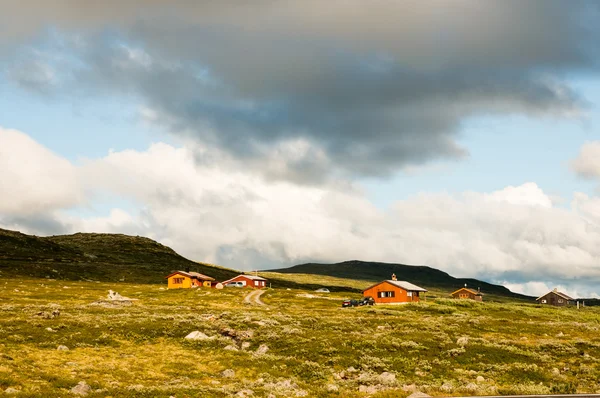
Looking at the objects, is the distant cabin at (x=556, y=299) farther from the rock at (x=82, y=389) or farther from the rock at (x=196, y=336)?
the rock at (x=82, y=389)

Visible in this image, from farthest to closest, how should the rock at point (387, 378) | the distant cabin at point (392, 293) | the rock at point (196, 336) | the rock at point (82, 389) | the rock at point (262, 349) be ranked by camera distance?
the distant cabin at point (392, 293), the rock at point (196, 336), the rock at point (262, 349), the rock at point (387, 378), the rock at point (82, 389)

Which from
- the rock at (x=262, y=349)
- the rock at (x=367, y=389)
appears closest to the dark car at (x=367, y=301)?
the rock at (x=262, y=349)

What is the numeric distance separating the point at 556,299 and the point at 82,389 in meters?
192

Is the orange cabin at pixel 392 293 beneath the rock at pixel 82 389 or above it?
above

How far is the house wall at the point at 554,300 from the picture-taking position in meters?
183

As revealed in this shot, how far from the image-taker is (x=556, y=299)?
606 ft

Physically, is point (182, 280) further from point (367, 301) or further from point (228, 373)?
point (228, 373)

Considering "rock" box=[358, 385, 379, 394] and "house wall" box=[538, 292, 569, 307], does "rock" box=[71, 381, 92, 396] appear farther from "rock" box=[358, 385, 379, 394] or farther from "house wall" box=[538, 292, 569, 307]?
"house wall" box=[538, 292, 569, 307]

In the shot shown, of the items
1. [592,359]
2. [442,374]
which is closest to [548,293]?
[592,359]

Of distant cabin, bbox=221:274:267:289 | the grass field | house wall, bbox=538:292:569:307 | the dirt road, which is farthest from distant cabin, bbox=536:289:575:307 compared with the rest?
the grass field

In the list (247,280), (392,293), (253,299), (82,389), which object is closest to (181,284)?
(247,280)

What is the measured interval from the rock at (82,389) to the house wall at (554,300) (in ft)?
621

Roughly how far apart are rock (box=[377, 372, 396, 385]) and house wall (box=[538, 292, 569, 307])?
173 meters

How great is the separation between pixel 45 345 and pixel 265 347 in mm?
17581
